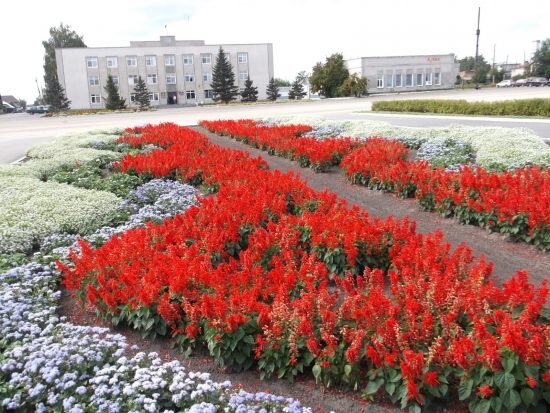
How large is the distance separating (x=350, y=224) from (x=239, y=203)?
1.76 m

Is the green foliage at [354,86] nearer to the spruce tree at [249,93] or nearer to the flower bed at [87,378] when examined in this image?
the spruce tree at [249,93]

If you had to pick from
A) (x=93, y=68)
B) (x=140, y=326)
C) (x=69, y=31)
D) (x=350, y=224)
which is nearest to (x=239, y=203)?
(x=350, y=224)

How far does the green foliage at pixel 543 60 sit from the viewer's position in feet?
223

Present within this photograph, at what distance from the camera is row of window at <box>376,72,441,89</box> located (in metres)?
67.4

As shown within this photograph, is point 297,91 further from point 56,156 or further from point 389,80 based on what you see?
point 56,156

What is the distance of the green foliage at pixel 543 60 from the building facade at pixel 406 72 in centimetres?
1155

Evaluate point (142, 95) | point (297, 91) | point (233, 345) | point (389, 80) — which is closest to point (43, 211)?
point (233, 345)

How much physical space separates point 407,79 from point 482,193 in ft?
219

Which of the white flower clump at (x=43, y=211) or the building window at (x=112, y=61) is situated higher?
the building window at (x=112, y=61)

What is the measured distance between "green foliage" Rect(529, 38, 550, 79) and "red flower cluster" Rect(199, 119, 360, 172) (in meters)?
65.4

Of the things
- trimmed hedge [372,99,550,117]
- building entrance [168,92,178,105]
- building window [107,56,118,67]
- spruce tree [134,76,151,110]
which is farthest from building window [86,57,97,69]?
trimmed hedge [372,99,550,117]

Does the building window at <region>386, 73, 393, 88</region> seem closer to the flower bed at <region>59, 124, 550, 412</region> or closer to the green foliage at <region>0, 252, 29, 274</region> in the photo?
the flower bed at <region>59, 124, 550, 412</region>

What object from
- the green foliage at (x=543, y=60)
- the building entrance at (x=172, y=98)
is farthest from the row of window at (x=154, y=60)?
the green foliage at (x=543, y=60)

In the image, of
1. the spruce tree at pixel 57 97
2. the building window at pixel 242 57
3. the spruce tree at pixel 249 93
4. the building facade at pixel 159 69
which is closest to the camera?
the spruce tree at pixel 57 97
